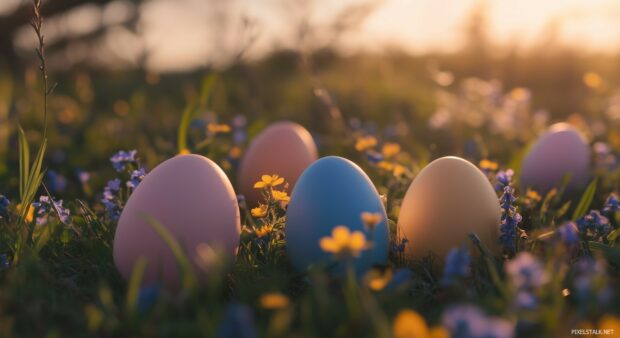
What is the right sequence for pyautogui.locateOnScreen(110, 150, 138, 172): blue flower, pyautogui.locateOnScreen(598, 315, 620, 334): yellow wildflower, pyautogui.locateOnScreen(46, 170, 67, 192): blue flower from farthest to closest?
pyautogui.locateOnScreen(46, 170, 67, 192): blue flower → pyautogui.locateOnScreen(110, 150, 138, 172): blue flower → pyautogui.locateOnScreen(598, 315, 620, 334): yellow wildflower

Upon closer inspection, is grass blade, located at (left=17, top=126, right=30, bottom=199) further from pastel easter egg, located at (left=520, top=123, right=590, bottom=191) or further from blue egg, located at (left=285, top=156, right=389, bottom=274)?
pastel easter egg, located at (left=520, top=123, right=590, bottom=191)

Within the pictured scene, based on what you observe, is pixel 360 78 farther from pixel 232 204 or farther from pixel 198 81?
pixel 232 204

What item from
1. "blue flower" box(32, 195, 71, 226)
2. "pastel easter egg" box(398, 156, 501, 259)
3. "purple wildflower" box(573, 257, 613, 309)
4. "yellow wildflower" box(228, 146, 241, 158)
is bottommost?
"purple wildflower" box(573, 257, 613, 309)

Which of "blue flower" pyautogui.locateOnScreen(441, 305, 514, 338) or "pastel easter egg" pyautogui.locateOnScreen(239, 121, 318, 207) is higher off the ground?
"pastel easter egg" pyautogui.locateOnScreen(239, 121, 318, 207)

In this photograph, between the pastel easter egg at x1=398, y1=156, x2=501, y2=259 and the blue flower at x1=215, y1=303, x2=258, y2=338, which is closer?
the blue flower at x1=215, y1=303, x2=258, y2=338

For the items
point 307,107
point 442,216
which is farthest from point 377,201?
point 307,107

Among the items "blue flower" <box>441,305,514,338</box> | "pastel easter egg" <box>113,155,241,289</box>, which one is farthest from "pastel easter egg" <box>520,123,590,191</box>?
"blue flower" <box>441,305,514,338</box>

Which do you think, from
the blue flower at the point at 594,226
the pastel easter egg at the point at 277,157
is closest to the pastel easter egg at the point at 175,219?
the pastel easter egg at the point at 277,157

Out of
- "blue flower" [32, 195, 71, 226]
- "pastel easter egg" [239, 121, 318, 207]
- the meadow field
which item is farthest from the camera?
"pastel easter egg" [239, 121, 318, 207]

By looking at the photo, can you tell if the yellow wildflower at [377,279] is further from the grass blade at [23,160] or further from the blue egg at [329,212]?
the grass blade at [23,160]
